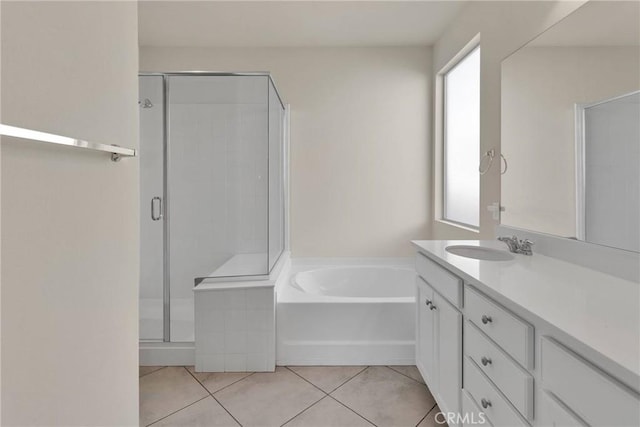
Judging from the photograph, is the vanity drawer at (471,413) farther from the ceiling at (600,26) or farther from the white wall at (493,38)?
the ceiling at (600,26)

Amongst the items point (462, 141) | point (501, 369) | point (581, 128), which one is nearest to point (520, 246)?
point (581, 128)

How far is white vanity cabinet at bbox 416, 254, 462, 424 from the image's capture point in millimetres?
1293

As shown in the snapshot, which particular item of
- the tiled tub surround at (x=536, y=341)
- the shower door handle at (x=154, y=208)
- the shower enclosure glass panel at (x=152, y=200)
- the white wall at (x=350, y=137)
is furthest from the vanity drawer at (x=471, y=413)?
the shower door handle at (x=154, y=208)

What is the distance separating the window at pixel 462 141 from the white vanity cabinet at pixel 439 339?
3.37 feet

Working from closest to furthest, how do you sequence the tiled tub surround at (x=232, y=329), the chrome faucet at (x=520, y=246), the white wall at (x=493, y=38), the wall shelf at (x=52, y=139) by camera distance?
the wall shelf at (x=52, y=139) < the chrome faucet at (x=520, y=246) < the white wall at (x=493, y=38) < the tiled tub surround at (x=232, y=329)

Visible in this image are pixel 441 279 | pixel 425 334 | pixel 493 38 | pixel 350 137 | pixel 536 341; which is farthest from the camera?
pixel 350 137

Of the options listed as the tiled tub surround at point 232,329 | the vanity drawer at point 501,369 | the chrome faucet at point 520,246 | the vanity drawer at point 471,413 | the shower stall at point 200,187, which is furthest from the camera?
the shower stall at point 200,187

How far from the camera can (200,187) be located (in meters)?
2.64

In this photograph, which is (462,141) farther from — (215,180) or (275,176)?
(215,180)

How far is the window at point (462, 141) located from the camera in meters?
2.47

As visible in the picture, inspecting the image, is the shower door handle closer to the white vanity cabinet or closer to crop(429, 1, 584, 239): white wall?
the white vanity cabinet

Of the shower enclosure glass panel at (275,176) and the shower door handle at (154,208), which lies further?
the shower enclosure glass panel at (275,176)

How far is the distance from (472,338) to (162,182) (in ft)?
7.53

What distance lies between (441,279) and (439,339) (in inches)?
11.8
